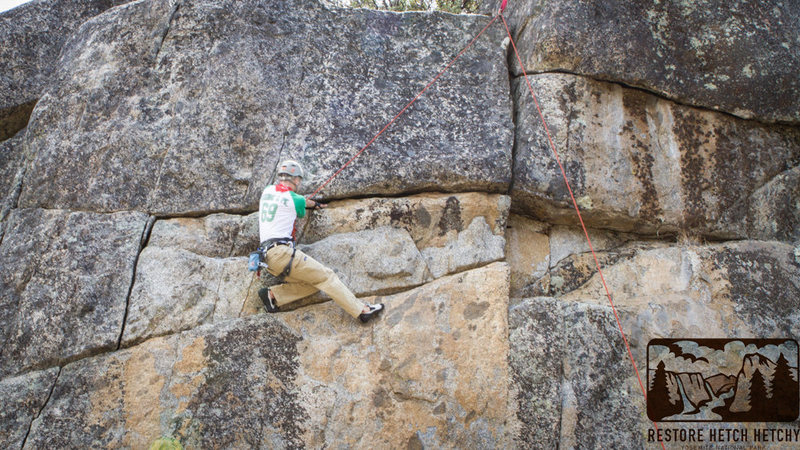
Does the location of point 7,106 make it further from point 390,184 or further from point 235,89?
point 390,184

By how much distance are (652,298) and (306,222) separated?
3.57m

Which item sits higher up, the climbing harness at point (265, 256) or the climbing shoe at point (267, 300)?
the climbing harness at point (265, 256)

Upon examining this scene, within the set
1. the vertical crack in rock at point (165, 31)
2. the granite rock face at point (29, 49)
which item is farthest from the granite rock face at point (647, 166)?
the granite rock face at point (29, 49)

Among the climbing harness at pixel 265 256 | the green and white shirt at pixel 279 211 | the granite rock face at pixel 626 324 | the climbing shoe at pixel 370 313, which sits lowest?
the granite rock face at pixel 626 324

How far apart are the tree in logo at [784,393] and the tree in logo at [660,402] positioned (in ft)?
3.06

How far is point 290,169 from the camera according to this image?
5.60 meters

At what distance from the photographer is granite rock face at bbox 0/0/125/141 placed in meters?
7.39

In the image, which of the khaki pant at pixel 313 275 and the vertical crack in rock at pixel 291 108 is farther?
the vertical crack in rock at pixel 291 108

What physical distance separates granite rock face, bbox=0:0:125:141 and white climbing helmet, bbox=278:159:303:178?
3.76 metres

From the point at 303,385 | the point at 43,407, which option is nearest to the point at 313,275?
the point at 303,385

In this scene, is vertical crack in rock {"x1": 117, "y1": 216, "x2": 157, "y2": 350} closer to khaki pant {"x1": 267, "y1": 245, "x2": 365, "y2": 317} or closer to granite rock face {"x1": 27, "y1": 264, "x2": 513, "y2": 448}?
granite rock face {"x1": 27, "y1": 264, "x2": 513, "y2": 448}

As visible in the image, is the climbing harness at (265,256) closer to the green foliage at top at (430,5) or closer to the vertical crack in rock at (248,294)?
the vertical crack in rock at (248,294)

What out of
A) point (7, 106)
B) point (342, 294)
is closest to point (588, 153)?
point (342, 294)

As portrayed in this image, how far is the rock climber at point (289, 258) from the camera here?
530cm
